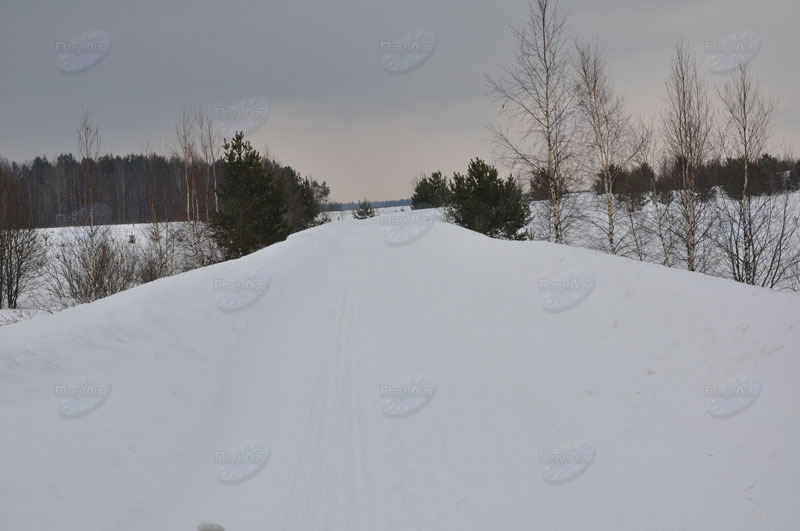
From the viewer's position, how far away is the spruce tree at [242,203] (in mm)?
24922

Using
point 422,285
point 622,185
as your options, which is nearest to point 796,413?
point 422,285

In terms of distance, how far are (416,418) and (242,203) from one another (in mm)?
24060

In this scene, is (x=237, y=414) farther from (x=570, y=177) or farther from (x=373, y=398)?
(x=570, y=177)

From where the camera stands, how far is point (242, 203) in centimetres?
2538

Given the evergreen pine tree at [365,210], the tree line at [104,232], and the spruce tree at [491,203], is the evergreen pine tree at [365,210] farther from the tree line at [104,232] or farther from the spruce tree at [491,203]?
the spruce tree at [491,203]

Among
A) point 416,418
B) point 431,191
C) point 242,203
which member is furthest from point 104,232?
point 431,191

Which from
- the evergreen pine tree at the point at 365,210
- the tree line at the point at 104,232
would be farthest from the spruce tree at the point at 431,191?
the tree line at the point at 104,232

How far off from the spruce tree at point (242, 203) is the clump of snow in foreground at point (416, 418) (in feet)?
62.1

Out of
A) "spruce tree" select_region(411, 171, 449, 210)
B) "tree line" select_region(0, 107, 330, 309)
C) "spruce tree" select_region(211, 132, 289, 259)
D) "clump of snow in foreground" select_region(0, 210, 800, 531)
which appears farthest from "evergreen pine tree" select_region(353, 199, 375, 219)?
"clump of snow in foreground" select_region(0, 210, 800, 531)

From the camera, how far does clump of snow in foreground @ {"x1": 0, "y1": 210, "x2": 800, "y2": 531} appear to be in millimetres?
2963

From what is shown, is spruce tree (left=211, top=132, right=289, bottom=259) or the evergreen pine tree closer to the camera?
spruce tree (left=211, top=132, right=289, bottom=259)

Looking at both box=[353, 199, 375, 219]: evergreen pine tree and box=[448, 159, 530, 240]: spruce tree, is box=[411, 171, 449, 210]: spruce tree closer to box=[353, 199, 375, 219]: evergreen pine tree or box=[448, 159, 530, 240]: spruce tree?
box=[353, 199, 375, 219]: evergreen pine tree

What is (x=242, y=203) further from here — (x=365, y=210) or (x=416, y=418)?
(x=365, y=210)

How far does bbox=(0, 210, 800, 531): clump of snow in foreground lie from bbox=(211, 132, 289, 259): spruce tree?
1894 cm
